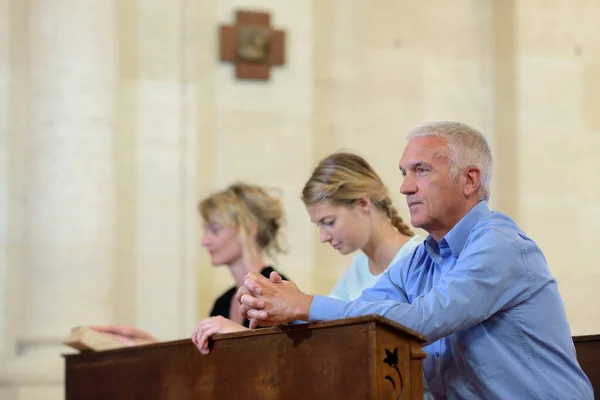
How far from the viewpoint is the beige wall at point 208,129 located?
6.41m

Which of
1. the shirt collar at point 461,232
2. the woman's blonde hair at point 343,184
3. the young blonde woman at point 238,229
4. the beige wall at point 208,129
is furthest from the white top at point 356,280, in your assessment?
the beige wall at point 208,129

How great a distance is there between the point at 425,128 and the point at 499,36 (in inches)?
150

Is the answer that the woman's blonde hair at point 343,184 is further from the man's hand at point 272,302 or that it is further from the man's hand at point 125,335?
the man's hand at point 272,302

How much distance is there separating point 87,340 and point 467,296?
236 cm

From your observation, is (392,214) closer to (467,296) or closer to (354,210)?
(354,210)


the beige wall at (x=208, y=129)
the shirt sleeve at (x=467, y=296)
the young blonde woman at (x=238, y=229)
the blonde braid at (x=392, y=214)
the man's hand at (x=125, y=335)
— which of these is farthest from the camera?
the beige wall at (x=208, y=129)

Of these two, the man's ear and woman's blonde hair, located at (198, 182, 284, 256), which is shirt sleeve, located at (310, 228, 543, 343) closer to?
the man's ear

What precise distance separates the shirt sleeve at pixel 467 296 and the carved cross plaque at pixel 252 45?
146 inches

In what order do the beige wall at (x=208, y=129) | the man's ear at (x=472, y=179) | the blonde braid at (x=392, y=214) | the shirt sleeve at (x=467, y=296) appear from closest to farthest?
the shirt sleeve at (x=467, y=296), the man's ear at (x=472, y=179), the blonde braid at (x=392, y=214), the beige wall at (x=208, y=129)

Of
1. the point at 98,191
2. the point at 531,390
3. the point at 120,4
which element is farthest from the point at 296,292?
the point at 120,4

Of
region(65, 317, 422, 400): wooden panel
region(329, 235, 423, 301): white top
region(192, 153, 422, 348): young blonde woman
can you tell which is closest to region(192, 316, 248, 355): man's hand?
region(65, 317, 422, 400): wooden panel

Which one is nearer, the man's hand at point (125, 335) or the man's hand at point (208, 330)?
the man's hand at point (208, 330)

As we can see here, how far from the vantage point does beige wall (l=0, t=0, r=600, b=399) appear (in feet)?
21.0

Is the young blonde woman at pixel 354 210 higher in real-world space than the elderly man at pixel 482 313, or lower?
higher
